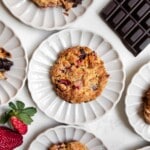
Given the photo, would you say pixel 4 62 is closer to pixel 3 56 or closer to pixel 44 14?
pixel 3 56

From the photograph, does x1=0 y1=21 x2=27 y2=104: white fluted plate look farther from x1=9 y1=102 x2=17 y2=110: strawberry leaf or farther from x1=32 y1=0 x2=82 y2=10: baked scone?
x1=32 y1=0 x2=82 y2=10: baked scone

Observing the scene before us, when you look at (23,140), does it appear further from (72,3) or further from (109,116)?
(72,3)

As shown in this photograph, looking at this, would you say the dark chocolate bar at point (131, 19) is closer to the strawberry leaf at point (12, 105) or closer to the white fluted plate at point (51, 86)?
the white fluted plate at point (51, 86)

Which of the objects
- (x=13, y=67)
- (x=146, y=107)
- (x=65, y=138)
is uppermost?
(x=13, y=67)

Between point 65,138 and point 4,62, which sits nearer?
point 4,62

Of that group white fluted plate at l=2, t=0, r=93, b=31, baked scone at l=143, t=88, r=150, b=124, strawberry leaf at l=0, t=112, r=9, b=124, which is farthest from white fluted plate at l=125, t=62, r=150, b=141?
strawberry leaf at l=0, t=112, r=9, b=124

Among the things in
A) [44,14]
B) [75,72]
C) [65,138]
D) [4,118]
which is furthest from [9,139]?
[44,14]

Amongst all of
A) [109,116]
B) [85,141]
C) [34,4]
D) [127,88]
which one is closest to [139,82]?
[127,88]
